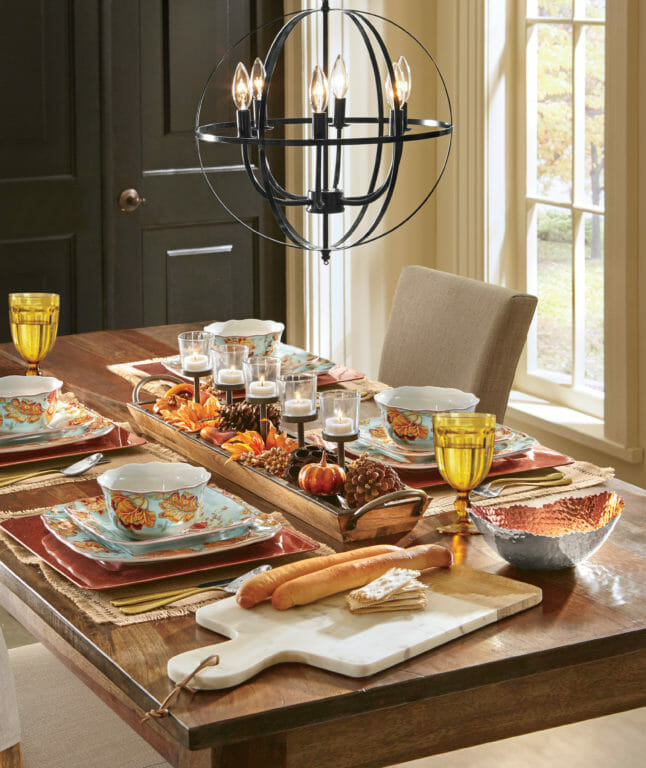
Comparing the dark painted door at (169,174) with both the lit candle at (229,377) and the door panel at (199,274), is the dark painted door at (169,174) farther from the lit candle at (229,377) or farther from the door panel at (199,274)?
the lit candle at (229,377)

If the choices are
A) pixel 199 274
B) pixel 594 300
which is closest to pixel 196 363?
pixel 594 300

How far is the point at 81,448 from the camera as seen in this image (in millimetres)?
1949

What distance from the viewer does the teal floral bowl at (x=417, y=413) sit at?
184 centimetres

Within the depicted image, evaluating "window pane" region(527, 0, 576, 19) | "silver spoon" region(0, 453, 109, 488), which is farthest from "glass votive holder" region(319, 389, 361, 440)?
"window pane" region(527, 0, 576, 19)

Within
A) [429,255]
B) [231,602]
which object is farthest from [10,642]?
[429,255]

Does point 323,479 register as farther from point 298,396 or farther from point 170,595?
point 170,595

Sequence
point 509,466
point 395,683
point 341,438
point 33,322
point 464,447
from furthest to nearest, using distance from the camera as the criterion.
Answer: point 33,322
point 509,466
point 341,438
point 464,447
point 395,683

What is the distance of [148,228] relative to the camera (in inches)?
160

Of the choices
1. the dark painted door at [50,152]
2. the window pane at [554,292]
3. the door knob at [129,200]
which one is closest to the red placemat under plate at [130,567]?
the window pane at [554,292]

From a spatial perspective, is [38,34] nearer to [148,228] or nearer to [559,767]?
[148,228]

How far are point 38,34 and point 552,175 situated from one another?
165cm

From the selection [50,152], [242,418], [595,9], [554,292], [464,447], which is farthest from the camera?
[50,152]

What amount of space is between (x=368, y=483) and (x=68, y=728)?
519mm

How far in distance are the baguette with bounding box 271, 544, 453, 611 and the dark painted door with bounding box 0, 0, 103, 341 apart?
2.72 metres
